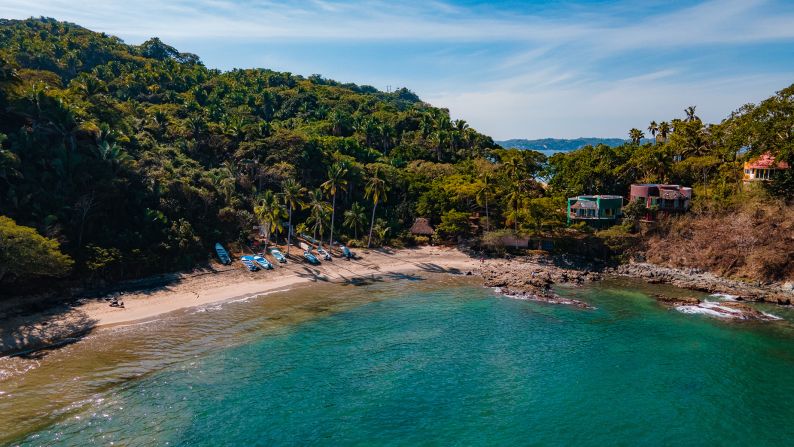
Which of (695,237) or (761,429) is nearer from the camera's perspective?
(761,429)

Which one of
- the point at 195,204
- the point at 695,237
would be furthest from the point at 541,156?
the point at 195,204

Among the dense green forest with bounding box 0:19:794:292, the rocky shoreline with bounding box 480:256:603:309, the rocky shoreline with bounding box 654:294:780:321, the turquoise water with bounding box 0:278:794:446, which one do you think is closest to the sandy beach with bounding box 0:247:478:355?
the turquoise water with bounding box 0:278:794:446

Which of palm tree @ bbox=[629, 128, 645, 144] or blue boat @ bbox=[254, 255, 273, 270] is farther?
palm tree @ bbox=[629, 128, 645, 144]

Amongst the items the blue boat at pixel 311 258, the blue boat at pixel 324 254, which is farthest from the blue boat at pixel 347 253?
the blue boat at pixel 311 258

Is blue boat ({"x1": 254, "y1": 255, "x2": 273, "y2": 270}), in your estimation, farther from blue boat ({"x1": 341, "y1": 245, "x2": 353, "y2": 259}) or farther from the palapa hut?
the palapa hut

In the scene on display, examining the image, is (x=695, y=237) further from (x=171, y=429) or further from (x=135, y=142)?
(x=135, y=142)

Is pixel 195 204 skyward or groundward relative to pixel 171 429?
skyward
